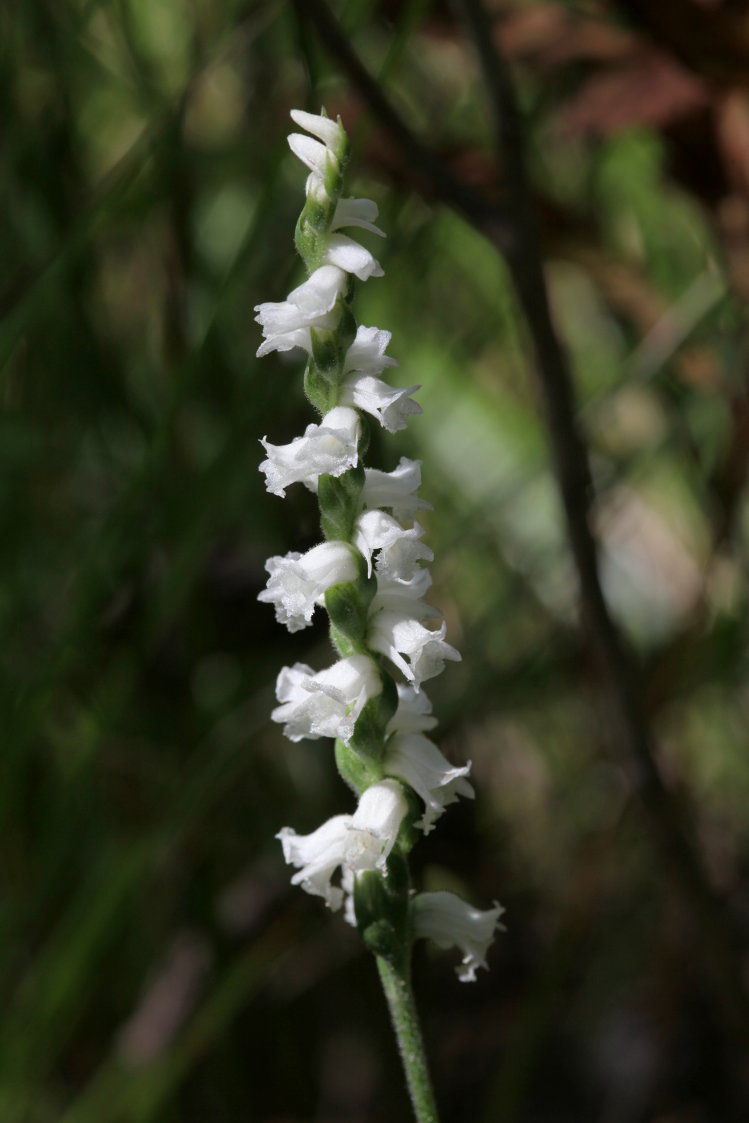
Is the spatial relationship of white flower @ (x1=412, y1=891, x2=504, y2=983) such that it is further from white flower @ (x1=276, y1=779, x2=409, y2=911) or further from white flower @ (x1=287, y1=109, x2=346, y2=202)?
white flower @ (x1=287, y1=109, x2=346, y2=202)

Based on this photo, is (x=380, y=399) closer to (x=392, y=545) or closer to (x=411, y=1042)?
(x=392, y=545)

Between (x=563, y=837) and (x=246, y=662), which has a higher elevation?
(x=246, y=662)

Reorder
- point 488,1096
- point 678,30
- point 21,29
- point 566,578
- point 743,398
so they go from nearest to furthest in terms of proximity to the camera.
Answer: point 678,30, point 743,398, point 21,29, point 488,1096, point 566,578

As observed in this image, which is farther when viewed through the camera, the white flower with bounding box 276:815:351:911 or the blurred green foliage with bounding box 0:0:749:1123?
the blurred green foliage with bounding box 0:0:749:1123

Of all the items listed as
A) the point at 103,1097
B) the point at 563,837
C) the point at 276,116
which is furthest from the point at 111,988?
the point at 276,116

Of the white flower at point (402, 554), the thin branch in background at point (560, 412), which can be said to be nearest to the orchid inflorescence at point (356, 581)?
the white flower at point (402, 554)

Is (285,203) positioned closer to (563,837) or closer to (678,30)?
(678,30)

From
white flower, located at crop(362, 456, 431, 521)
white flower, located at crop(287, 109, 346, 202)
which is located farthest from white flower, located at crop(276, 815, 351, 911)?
white flower, located at crop(287, 109, 346, 202)
